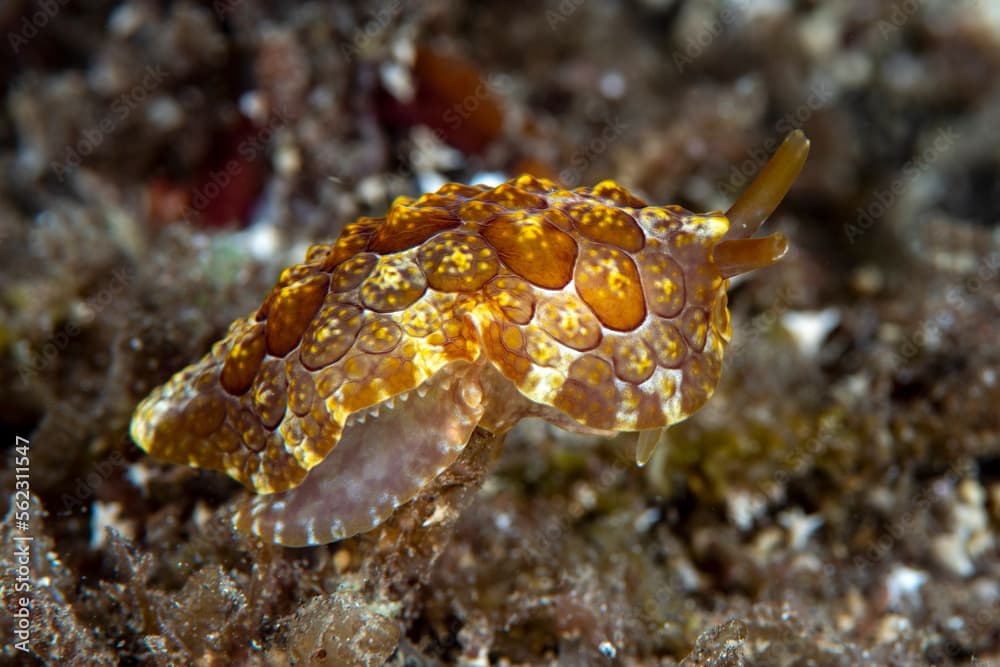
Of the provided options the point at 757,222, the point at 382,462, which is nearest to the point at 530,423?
the point at 382,462

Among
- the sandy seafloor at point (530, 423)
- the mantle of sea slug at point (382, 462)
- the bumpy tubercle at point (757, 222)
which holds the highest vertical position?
the bumpy tubercle at point (757, 222)

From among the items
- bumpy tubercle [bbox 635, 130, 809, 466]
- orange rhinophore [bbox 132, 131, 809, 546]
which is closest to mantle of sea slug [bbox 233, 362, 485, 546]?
orange rhinophore [bbox 132, 131, 809, 546]

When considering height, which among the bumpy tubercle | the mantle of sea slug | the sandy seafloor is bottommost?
the sandy seafloor

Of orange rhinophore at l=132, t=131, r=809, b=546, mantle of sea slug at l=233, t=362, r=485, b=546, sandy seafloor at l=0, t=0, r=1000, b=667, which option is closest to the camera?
orange rhinophore at l=132, t=131, r=809, b=546

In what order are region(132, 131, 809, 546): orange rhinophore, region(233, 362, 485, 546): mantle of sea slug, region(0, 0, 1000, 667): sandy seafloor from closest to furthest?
region(132, 131, 809, 546): orange rhinophore < region(233, 362, 485, 546): mantle of sea slug < region(0, 0, 1000, 667): sandy seafloor

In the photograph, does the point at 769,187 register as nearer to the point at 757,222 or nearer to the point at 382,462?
the point at 757,222

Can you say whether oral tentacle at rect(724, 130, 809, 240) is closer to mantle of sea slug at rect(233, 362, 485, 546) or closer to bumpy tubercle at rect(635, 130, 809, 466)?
bumpy tubercle at rect(635, 130, 809, 466)

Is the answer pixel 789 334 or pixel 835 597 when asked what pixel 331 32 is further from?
pixel 835 597

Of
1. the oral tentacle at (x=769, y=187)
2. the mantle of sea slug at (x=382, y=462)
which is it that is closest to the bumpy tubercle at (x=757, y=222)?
the oral tentacle at (x=769, y=187)

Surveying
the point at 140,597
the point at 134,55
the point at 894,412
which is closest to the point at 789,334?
the point at 894,412

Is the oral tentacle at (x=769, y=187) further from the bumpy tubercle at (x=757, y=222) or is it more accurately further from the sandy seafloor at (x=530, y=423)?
the sandy seafloor at (x=530, y=423)
